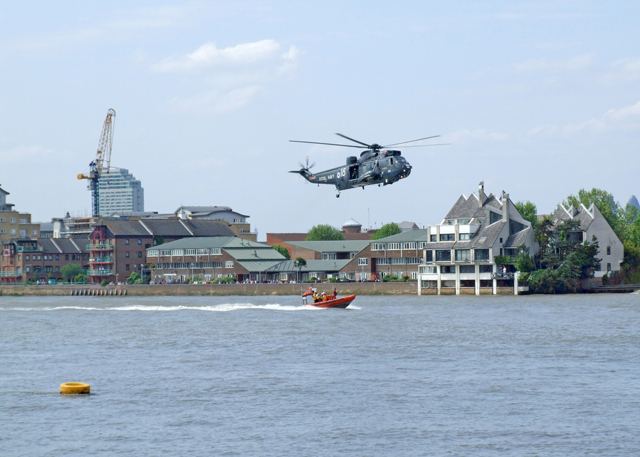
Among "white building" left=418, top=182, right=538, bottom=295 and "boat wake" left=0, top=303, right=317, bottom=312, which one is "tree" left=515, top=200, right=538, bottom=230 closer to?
"white building" left=418, top=182, right=538, bottom=295

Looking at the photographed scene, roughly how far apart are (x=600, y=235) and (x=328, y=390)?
340 feet

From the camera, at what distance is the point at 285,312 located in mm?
93125

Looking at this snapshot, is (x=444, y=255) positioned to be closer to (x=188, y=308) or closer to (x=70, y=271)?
(x=188, y=308)

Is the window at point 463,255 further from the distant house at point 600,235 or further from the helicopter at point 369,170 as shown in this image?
the helicopter at point 369,170

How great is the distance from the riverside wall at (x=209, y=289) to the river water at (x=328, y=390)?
63.0m

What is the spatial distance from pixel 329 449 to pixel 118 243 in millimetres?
157948

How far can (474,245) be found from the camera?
129 metres

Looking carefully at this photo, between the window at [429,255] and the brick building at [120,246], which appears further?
the brick building at [120,246]

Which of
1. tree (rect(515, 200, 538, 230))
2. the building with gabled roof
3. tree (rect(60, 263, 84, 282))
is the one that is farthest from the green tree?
tree (rect(60, 263, 84, 282))

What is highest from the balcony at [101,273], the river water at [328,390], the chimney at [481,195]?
the chimney at [481,195]

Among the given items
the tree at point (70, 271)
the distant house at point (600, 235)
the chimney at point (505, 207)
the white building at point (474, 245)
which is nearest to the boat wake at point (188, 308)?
the white building at point (474, 245)

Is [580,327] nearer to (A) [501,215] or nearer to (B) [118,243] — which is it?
(A) [501,215]

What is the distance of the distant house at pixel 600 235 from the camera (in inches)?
5236

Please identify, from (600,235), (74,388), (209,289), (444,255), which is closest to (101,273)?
(209,289)
